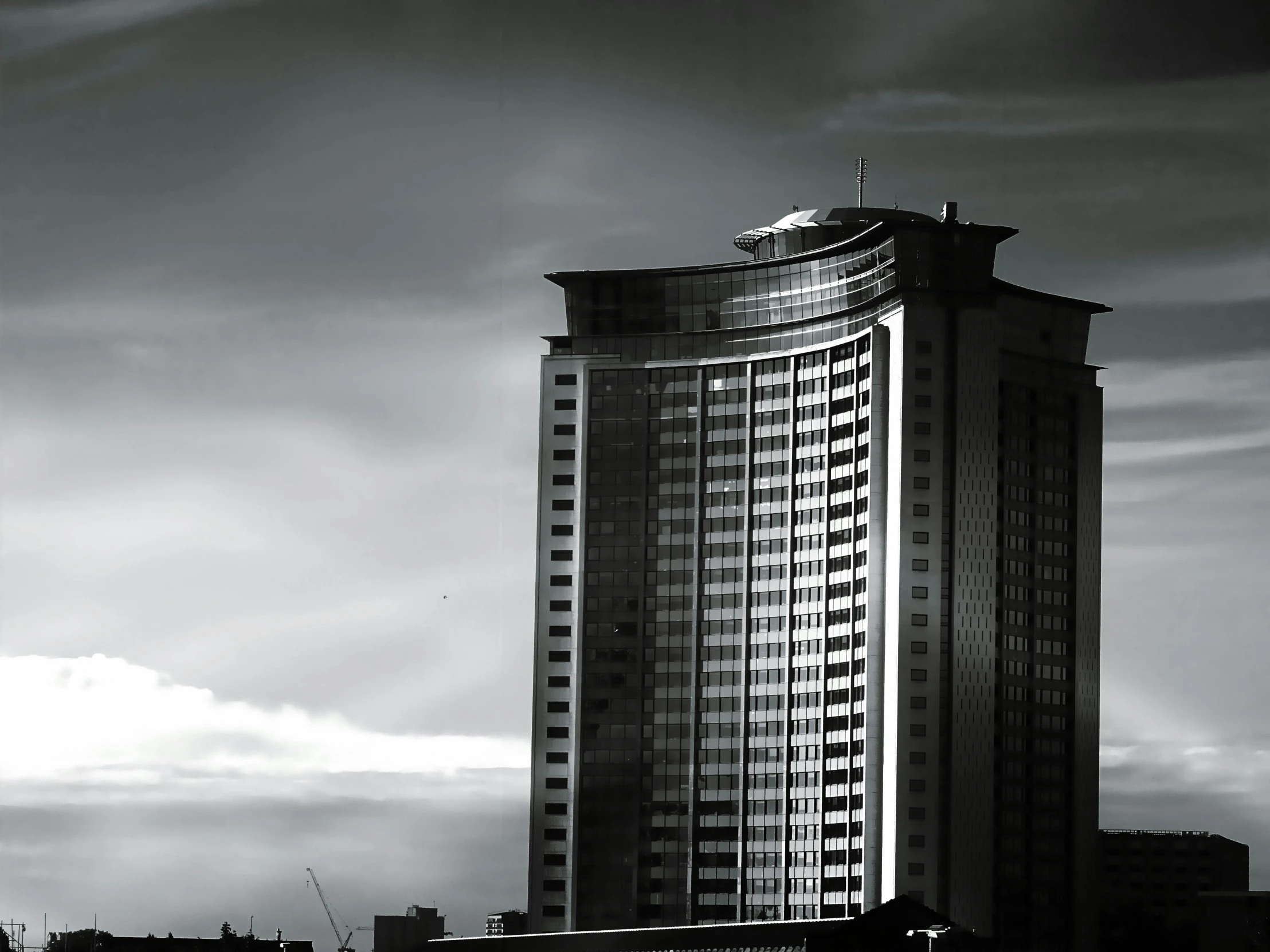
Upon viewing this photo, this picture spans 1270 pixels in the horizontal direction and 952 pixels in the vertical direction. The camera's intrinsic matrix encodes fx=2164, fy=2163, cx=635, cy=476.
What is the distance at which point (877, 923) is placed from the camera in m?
195
